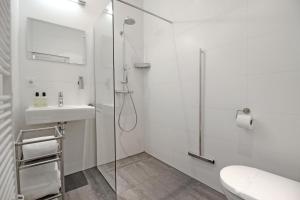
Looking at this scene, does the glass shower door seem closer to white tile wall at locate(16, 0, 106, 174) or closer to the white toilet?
white tile wall at locate(16, 0, 106, 174)

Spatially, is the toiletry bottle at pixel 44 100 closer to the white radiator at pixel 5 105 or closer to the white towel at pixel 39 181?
the white towel at pixel 39 181

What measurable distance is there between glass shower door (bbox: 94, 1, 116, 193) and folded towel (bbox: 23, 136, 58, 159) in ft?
1.70

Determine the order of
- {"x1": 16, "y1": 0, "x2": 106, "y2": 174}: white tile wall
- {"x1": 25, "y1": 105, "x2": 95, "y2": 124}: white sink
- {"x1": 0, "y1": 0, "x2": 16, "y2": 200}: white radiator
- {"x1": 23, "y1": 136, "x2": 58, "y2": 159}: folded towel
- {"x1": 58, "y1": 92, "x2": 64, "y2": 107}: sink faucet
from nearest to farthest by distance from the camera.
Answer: {"x1": 0, "y1": 0, "x2": 16, "y2": 200}: white radiator, {"x1": 23, "y1": 136, "x2": 58, "y2": 159}: folded towel, {"x1": 25, "y1": 105, "x2": 95, "y2": 124}: white sink, {"x1": 16, "y1": 0, "x2": 106, "y2": 174}: white tile wall, {"x1": 58, "y1": 92, "x2": 64, "y2": 107}: sink faucet

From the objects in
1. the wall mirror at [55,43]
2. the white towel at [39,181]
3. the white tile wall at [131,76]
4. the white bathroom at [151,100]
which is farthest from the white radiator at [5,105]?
the white tile wall at [131,76]

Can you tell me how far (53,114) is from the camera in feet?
4.99

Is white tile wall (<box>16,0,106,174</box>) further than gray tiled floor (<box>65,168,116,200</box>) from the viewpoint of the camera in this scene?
Yes

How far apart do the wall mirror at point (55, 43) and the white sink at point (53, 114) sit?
669mm

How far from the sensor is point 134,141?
2.56 meters

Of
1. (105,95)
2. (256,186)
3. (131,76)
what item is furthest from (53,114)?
(256,186)

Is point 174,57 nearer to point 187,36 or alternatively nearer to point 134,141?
point 187,36

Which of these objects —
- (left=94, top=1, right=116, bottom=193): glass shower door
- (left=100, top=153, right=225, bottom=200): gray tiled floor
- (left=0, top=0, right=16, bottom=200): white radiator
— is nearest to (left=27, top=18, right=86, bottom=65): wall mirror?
(left=94, top=1, right=116, bottom=193): glass shower door

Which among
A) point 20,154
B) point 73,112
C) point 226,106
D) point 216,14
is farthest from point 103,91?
point 216,14

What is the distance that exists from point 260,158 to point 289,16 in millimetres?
1109

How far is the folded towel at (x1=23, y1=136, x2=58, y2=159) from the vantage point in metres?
1.21
